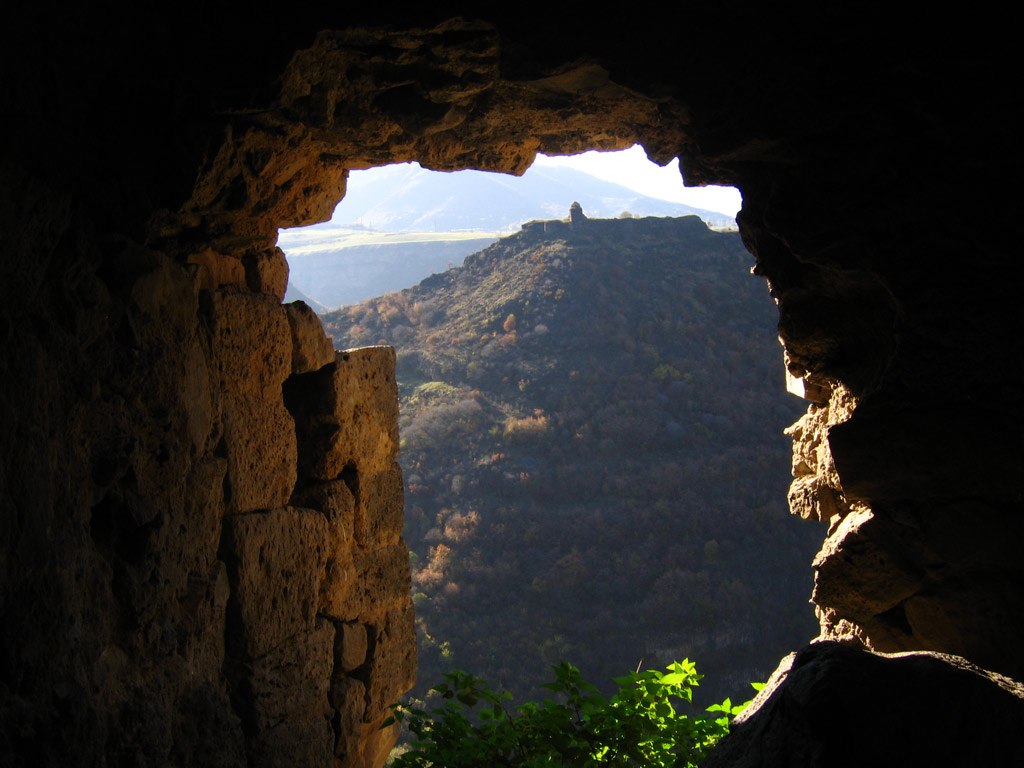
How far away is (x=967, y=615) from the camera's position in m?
2.79

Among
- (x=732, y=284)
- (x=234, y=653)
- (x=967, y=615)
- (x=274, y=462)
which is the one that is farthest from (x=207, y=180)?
(x=732, y=284)

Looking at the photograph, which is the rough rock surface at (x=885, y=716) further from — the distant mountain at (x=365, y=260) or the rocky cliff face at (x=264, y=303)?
the distant mountain at (x=365, y=260)

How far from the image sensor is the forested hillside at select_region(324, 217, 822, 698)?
14.9m

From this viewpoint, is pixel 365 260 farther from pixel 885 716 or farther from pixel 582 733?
pixel 885 716

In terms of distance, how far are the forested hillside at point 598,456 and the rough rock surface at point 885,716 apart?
38.8 ft

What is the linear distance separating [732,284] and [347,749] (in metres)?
19.6

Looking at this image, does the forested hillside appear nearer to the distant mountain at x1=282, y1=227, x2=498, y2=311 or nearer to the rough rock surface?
the rough rock surface

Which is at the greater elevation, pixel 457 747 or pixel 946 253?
pixel 946 253

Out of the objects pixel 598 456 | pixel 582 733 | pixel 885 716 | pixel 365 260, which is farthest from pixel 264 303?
pixel 365 260

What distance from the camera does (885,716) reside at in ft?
7.63

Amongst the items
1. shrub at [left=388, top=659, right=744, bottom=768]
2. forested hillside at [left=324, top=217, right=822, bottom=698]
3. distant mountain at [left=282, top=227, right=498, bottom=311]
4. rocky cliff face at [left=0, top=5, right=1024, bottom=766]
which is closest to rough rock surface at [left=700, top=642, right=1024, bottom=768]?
rocky cliff face at [left=0, top=5, right=1024, bottom=766]

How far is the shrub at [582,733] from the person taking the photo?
3.18 m

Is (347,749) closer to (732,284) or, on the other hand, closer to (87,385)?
(87,385)

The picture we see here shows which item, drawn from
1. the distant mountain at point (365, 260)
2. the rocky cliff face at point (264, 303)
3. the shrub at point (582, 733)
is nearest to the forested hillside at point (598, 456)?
the shrub at point (582, 733)
